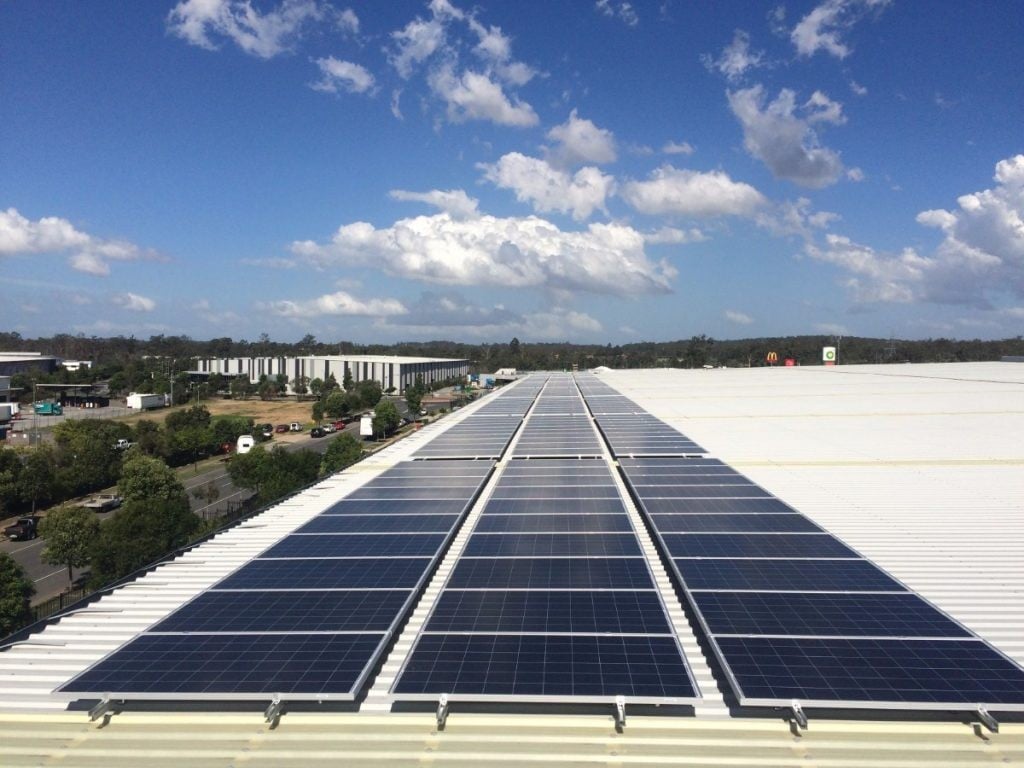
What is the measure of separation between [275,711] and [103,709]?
1.77 metres

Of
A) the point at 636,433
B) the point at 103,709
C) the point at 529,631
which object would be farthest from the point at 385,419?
the point at 103,709

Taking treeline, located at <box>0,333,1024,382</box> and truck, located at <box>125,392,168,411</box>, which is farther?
treeline, located at <box>0,333,1024,382</box>

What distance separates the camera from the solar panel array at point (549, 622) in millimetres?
6293

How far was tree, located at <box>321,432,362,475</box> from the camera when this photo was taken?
34.4 m

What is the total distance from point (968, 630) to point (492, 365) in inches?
6276

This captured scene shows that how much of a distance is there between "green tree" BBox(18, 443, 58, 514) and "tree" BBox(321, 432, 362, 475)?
14.7 metres

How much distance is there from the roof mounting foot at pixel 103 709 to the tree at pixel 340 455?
27566 millimetres

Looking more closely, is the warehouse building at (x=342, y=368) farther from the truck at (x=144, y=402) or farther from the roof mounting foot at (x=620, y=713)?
the roof mounting foot at (x=620, y=713)

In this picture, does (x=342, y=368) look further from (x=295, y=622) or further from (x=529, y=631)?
(x=529, y=631)

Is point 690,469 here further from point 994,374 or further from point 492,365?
point 492,365

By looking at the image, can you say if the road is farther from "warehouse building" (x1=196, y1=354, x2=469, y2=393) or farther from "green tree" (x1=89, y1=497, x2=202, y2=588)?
"warehouse building" (x1=196, y1=354, x2=469, y2=393)

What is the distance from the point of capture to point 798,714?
5930 mm

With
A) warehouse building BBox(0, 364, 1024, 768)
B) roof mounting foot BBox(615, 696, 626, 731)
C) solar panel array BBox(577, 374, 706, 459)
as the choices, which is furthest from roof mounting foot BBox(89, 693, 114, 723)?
solar panel array BBox(577, 374, 706, 459)

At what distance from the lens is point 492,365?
166m
